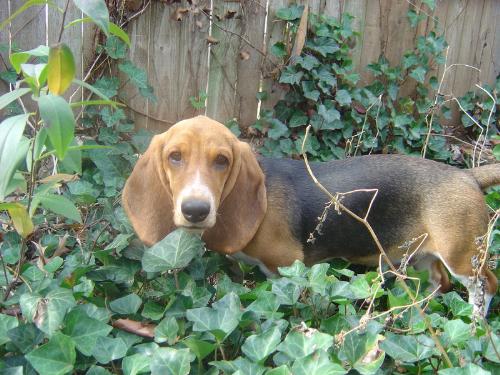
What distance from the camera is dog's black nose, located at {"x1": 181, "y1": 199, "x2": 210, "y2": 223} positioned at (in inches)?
111

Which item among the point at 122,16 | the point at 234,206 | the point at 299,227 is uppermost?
the point at 122,16

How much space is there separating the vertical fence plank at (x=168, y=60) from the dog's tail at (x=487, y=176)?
2767mm

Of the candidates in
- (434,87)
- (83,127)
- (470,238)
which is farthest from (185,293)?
(434,87)

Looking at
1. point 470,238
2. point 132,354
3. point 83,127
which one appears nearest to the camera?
point 132,354

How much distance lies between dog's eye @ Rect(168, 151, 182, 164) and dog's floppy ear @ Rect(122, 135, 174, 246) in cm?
13

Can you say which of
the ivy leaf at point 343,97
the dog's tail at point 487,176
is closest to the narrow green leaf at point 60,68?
the dog's tail at point 487,176

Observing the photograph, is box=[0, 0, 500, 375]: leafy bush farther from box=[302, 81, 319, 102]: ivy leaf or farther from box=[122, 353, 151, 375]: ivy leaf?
box=[302, 81, 319, 102]: ivy leaf

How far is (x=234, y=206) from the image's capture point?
3.34 meters

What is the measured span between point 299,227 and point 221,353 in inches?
58.4

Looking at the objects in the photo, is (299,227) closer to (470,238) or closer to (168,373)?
(470,238)

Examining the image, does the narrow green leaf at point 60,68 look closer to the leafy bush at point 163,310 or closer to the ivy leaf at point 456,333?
the leafy bush at point 163,310

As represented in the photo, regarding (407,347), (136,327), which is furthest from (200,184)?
(407,347)

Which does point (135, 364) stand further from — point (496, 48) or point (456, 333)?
point (496, 48)

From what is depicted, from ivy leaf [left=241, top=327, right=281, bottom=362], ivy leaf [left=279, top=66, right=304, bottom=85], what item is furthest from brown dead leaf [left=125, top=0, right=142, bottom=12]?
ivy leaf [left=241, top=327, right=281, bottom=362]
